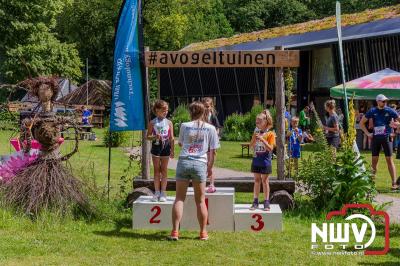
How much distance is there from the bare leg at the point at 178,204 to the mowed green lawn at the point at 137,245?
9.3 inches

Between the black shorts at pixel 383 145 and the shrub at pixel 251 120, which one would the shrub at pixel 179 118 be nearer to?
the shrub at pixel 251 120

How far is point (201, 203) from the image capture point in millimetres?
8344

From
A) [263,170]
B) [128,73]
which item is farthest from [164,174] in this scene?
[128,73]

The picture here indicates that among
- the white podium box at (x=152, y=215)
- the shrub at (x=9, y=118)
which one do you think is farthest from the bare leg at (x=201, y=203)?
the shrub at (x=9, y=118)

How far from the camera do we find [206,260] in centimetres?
719

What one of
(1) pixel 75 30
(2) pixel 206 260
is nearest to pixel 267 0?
(1) pixel 75 30

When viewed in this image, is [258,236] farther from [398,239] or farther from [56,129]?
[56,129]

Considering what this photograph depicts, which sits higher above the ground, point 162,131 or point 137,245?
point 162,131

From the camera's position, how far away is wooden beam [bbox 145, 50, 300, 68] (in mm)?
10266

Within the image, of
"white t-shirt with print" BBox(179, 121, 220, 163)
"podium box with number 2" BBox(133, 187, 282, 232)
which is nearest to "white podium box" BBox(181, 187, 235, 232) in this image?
"podium box with number 2" BBox(133, 187, 282, 232)

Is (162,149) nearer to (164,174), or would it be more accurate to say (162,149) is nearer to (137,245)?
(164,174)

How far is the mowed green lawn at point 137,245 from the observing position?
23.6 ft

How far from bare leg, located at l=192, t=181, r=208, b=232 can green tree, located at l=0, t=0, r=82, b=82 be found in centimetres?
3355

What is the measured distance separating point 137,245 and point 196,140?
147 centimetres
